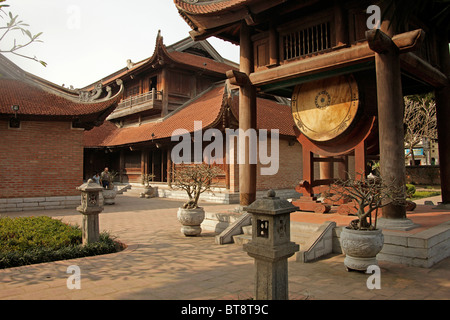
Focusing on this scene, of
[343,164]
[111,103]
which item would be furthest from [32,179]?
[343,164]

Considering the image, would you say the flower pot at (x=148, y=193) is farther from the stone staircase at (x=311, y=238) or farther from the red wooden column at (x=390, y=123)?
the red wooden column at (x=390, y=123)

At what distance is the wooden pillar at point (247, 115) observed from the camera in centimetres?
727

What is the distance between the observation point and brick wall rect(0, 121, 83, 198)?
11922 mm

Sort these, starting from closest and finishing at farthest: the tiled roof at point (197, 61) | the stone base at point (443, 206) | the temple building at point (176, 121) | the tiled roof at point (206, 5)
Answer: the tiled roof at point (206, 5)
the stone base at point (443, 206)
the temple building at point (176, 121)
the tiled roof at point (197, 61)

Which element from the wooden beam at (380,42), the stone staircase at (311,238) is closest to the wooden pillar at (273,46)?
the wooden beam at (380,42)

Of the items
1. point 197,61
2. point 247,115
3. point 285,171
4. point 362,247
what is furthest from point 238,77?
point 197,61

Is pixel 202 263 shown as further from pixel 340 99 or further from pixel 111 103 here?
pixel 111 103

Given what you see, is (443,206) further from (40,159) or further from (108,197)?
(40,159)

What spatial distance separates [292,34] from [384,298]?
5.58 m

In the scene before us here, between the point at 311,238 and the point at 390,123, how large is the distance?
2.31 m

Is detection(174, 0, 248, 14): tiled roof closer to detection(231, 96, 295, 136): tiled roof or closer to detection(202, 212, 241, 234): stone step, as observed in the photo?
detection(202, 212, 241, 234): stone step

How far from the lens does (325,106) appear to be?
279 inches

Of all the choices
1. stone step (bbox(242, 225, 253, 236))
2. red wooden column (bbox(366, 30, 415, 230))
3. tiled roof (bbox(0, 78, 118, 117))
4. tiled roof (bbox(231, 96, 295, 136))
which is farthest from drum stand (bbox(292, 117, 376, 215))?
tiled roof (bbox(0, 78, 118, 117))

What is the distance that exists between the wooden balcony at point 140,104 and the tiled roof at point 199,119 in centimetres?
106
